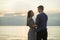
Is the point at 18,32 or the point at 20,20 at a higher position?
the point at 20,20

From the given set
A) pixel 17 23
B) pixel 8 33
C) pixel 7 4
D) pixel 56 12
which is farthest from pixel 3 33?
pixel 56 12

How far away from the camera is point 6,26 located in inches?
210

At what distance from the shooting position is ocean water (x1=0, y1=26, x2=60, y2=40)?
5.27 m

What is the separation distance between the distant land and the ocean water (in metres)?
0.09

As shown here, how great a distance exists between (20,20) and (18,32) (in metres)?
0.36

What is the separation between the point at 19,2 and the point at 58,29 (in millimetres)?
1407

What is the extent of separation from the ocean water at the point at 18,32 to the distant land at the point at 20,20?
0.30ft

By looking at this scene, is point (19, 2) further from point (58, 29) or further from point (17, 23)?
point (58, 29)

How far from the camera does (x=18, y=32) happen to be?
534cm

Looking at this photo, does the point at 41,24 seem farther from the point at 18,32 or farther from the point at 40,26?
the point at 18,32

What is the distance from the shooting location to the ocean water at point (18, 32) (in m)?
5.27

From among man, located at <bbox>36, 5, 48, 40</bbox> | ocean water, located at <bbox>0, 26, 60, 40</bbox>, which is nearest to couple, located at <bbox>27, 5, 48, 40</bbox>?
man, located at <bbox>36, 5, 48, 40</bbox>

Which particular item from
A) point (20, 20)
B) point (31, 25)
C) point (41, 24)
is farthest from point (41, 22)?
point (20, 20)

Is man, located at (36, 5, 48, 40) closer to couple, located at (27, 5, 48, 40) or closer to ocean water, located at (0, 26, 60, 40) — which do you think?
couple, located at (27, 5, 48, 40)
